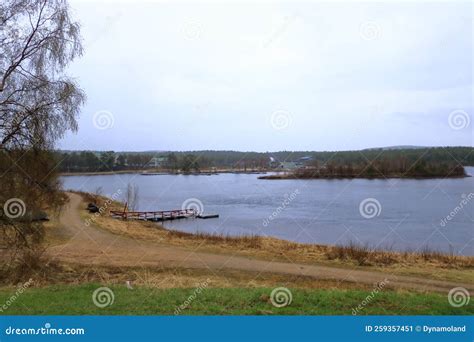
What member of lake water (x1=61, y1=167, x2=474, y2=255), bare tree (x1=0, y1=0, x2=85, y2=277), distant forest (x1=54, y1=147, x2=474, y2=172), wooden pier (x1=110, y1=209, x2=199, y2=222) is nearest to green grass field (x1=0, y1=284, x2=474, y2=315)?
bare tree (x1=0, y1=0, x2=85, y2=277)

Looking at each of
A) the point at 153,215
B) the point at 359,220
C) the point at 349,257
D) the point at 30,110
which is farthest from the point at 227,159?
the point at 30,110

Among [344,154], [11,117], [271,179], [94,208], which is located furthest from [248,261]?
[271,179]

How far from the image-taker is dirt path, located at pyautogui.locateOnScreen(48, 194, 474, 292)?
1322 centimetres

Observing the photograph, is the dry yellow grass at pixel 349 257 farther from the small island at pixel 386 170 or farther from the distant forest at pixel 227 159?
the small island at pixel 386 170

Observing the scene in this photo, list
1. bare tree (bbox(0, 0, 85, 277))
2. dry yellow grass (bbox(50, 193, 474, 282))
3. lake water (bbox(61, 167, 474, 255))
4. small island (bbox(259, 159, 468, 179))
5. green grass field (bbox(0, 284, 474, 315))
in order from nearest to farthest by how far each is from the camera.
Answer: green grass field (bbox(0, 284, 474, 315)) → bare tree (bbox(0, 0, 85, 277)) → dry yellow grass (bbox(50, 193, 474, 282)) → lake water (bbox(61, 167, 474, 255)) → small island (bbox(259, 159, 468, 179))

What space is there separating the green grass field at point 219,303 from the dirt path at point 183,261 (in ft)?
15.5

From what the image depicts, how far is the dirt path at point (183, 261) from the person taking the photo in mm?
13219

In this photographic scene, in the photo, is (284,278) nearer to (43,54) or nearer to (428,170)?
(43,54)

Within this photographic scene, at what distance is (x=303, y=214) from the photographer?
42.7 m

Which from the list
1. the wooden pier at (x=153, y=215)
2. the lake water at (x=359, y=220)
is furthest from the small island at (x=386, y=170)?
the wooden pier at (x=153, y=215)

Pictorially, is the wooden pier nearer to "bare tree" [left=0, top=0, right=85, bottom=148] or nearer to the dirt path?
the dirt path

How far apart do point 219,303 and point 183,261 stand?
31.8 feet

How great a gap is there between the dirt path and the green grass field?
4.72 m

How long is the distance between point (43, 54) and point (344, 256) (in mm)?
13176
